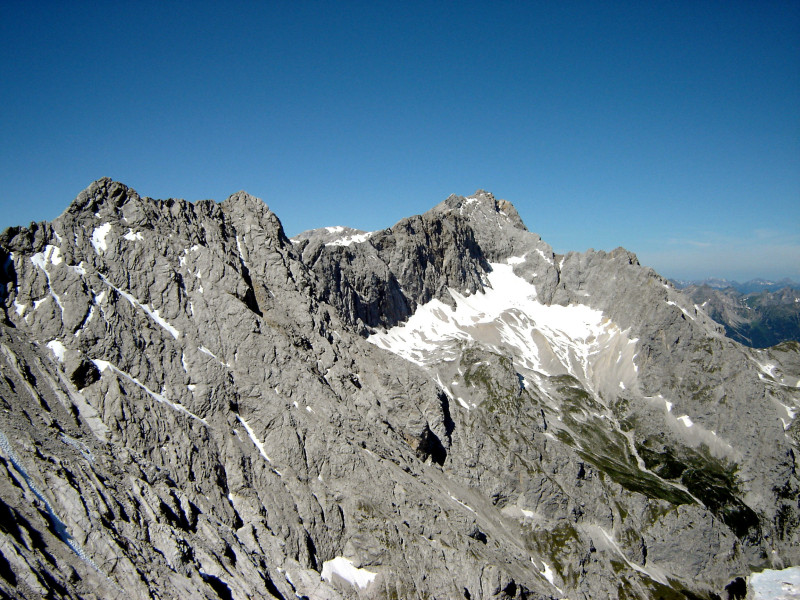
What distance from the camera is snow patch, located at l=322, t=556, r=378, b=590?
69.4 meters

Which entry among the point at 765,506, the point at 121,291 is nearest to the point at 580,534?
the point at 765,506

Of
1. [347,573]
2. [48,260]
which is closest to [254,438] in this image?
[347,573]

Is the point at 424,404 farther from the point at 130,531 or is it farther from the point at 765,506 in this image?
the point at 765,506

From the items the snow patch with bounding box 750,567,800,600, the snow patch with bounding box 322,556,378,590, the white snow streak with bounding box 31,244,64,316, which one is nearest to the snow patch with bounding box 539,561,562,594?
the snow patch with bounding box 322,556,378,590

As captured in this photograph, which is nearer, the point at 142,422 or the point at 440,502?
the point at 142,422

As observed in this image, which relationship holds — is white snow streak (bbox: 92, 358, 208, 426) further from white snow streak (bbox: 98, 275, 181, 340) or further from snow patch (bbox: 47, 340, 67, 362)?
white snow streak (bbox: 98, 275, 181, 340)

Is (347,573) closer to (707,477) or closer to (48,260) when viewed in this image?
(48,260)

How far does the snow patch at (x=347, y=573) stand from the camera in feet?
228

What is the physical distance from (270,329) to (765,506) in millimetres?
154536

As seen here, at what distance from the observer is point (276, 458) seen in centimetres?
7688

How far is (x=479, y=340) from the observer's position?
19225 cm

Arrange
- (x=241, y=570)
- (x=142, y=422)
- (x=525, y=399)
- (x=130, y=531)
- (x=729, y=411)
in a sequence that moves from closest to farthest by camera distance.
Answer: (x=130, y=531) < (x=241, y=570) < (x=142, y=422) < (x=525, y=399) < (x=729, y=411)

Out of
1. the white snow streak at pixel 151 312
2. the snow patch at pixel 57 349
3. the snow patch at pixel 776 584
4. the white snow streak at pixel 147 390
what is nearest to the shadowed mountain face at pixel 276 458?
the snow patch at pixel 57 349

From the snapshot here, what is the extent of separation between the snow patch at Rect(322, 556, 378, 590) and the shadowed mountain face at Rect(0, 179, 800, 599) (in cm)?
29
